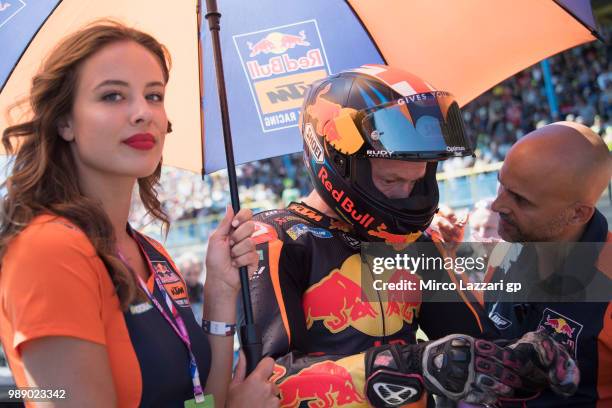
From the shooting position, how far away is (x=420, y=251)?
2477 millimetres

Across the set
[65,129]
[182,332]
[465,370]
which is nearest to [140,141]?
[65,129]

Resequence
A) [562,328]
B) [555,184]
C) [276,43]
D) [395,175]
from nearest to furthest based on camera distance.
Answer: [395,175] < [562,328] < [555,184] < [276,43]

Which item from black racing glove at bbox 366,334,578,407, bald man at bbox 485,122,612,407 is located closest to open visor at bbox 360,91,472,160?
bald man at bbox 485,122,612,407

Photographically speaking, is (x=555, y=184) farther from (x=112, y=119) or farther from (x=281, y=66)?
(x=112, y=119)

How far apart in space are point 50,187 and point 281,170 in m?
20.0

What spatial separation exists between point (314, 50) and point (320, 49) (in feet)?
0.08

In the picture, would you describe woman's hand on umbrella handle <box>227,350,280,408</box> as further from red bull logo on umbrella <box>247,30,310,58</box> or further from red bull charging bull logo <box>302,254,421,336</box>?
red bull logo on umbrella <box>247,30,310,58</box>

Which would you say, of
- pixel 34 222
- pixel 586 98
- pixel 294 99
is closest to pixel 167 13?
pixel 294 99

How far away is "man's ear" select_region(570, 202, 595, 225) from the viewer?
2625 mm

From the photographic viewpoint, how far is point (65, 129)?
1.81 meters

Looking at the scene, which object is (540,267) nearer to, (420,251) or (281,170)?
(420,251)

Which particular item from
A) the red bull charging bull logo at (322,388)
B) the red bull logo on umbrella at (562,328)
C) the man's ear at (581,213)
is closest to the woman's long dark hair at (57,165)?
the red bull charging bull logo at (322,388)

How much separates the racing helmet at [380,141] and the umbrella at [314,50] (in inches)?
19.9

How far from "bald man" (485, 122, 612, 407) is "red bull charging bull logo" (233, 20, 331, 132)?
35.1 inches
